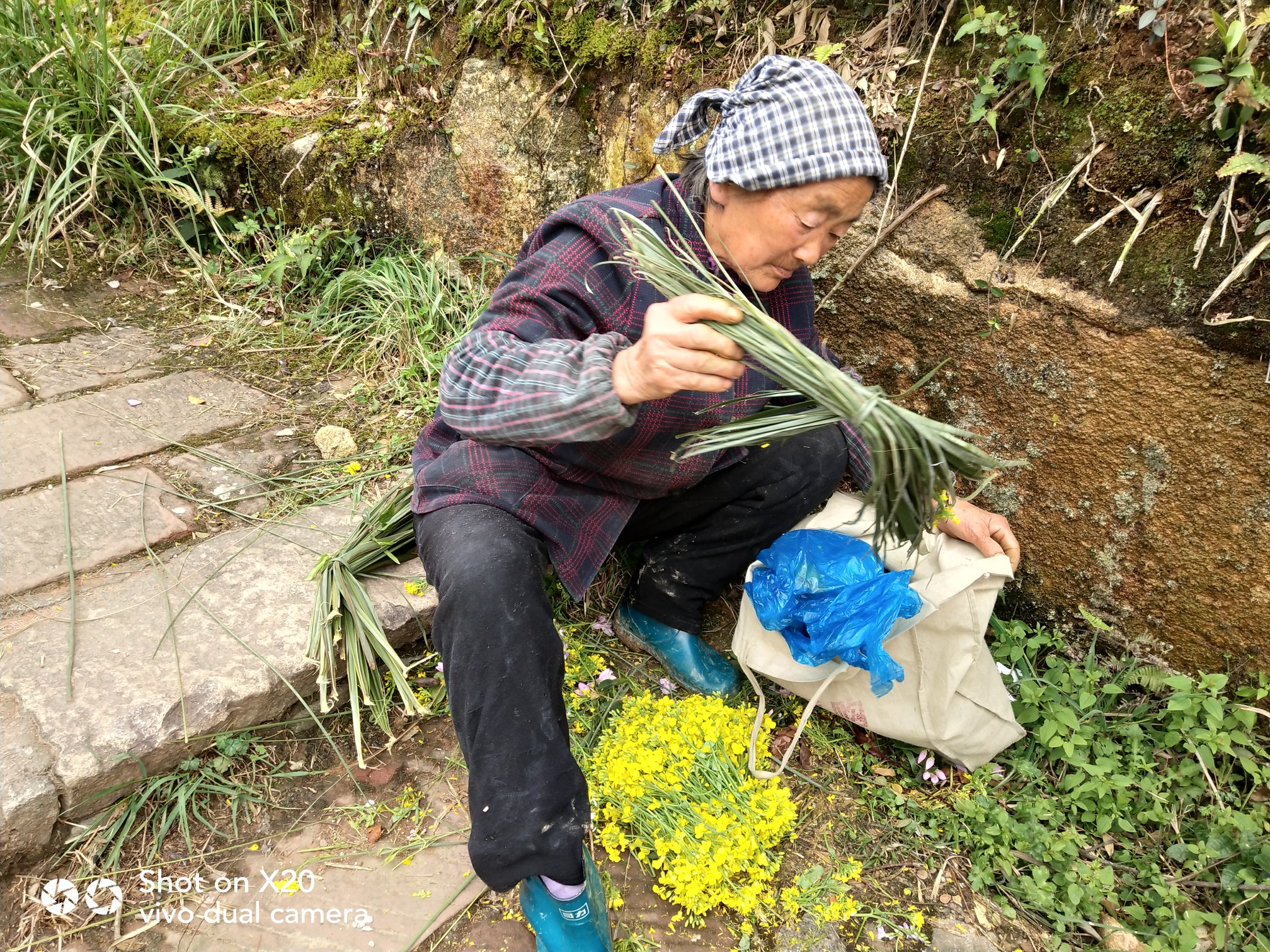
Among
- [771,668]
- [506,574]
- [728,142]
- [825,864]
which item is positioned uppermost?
[728,142]

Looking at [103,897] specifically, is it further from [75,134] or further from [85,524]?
[75,134]

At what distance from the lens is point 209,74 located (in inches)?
147

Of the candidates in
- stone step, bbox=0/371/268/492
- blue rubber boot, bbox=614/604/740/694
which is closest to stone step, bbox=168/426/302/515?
stone step, bbox=0/371/268/492

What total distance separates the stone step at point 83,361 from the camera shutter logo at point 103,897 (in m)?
1.66

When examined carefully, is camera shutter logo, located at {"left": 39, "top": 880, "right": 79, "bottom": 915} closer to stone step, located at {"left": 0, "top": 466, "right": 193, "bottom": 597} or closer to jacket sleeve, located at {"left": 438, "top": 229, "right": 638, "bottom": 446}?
stone step, located at {"left": 0, "top": 466, "right": 193, "bottom": 597}

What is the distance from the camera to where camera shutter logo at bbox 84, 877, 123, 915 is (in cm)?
165

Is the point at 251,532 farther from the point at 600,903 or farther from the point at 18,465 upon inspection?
the point at 600,903

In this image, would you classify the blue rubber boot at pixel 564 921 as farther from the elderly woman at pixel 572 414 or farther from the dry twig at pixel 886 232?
the dry twig at pixel 886 232

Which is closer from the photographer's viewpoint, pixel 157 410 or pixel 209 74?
pixel 157 410

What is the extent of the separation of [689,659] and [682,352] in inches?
43.7

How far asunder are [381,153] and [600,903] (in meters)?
2.76

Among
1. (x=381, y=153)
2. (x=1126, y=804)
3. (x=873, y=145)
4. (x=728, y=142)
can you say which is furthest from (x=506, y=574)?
(x=381, y=153)

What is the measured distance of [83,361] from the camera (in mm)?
2916

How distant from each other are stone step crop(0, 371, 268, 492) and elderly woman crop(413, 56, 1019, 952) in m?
1.18
